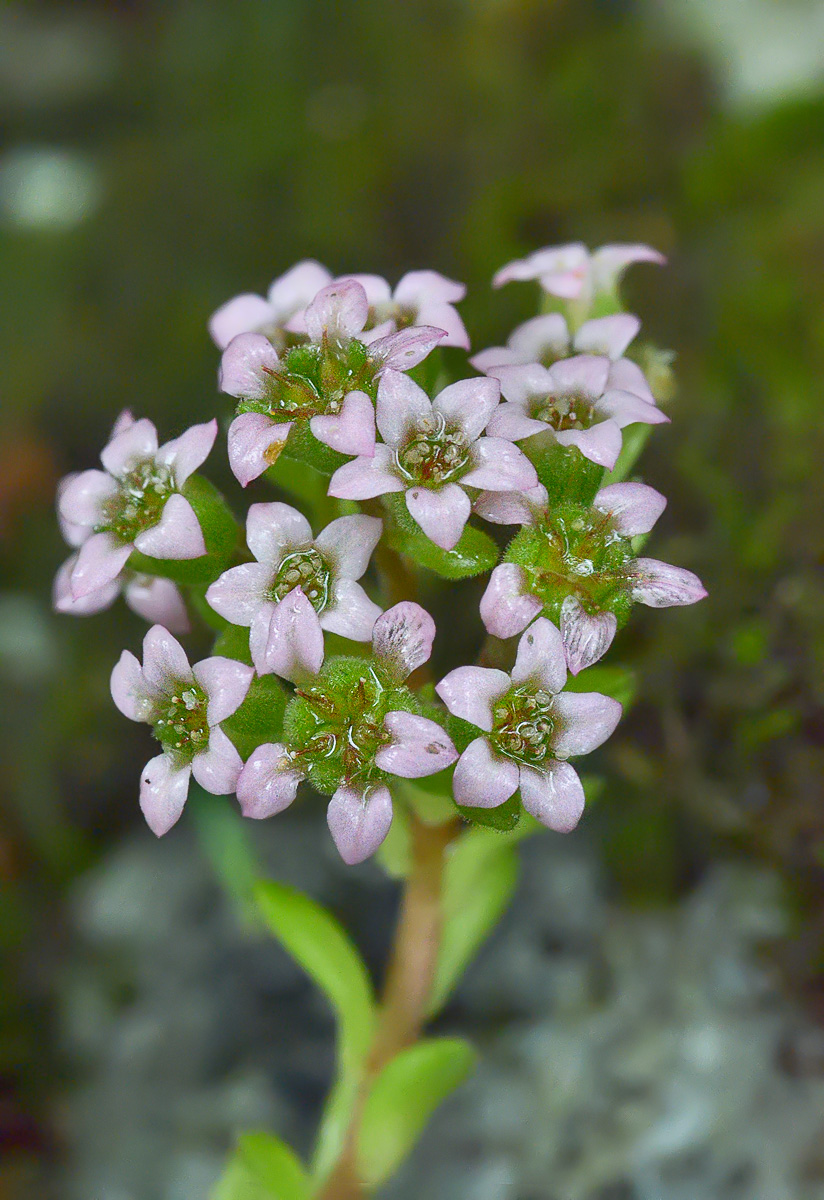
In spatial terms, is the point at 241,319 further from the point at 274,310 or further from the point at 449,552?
the point at 449,552

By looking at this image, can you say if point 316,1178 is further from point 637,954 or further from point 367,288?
point 367,288

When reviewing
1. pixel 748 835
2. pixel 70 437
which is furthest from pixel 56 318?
pixel 748 835

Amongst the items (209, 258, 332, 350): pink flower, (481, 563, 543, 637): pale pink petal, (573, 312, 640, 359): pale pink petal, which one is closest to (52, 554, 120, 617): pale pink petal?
(209, 258, 332, 350): pink flower

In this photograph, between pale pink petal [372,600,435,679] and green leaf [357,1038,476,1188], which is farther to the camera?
green leaf [357,1038,476,1188]

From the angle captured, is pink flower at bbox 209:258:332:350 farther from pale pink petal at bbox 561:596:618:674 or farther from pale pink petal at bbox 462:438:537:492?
pale pink petal at bbox 561:596:618:674

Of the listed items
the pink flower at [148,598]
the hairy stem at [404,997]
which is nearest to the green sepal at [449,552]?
the pink flower at [148,598]

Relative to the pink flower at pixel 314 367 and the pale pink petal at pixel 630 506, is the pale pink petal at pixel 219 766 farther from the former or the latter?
the pale pink petal at pixel 630 506

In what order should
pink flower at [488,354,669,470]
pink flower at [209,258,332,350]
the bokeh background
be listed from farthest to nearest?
the bokeh background
pink flower at [209,258,332,350]
pink flower at [488,354,669,470]
